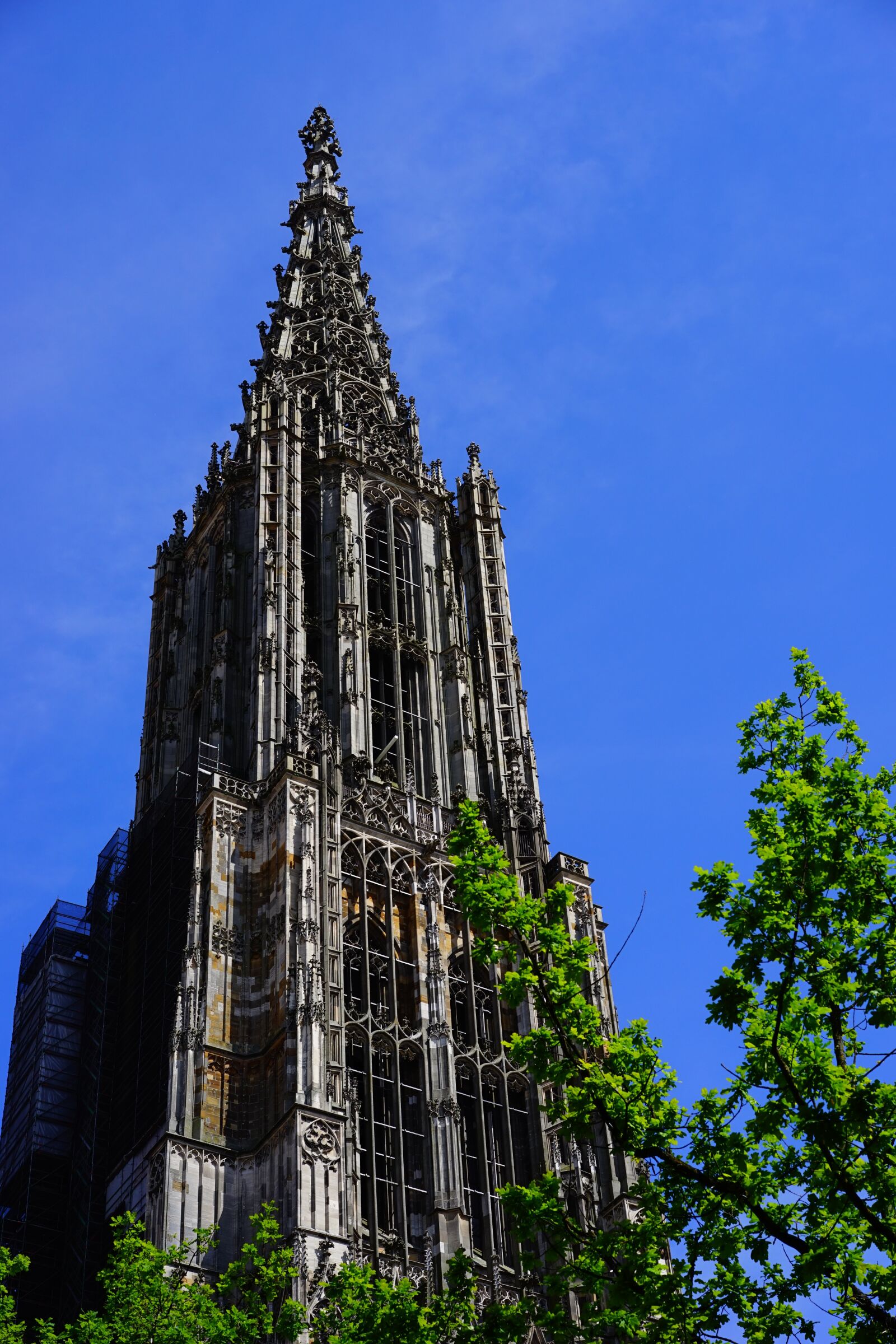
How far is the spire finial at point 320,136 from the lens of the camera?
75500mm

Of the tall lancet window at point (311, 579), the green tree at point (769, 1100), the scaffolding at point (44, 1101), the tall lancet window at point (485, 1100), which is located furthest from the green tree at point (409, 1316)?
the tall lancet window at point (311, 579)

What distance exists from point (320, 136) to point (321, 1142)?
54.3 m

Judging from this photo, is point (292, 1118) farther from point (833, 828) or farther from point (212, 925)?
point (833, 828)

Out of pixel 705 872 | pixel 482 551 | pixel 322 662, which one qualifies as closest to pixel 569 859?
pixel 322 662

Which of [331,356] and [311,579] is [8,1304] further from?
[331,356]

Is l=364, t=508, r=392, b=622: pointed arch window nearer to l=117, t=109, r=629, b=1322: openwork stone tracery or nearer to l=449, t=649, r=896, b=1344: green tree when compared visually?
l=117, t=109, r=629, b=1322: openwork stone tracery

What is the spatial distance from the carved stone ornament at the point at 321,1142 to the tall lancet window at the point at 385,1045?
2.03 metres

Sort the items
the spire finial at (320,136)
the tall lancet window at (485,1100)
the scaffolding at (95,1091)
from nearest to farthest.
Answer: the tall lancet window at (485,1100), the scaffolding at (95,1091), the spire finial at (320,136)

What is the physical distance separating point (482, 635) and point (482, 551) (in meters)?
3.64

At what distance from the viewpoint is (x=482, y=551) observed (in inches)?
2141

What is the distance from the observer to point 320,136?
76.5m

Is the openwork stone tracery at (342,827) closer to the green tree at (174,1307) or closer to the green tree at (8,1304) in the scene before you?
the green tree at (174,1307)

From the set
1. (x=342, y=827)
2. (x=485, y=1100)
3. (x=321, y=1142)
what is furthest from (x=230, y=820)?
(x=321, y=1142)

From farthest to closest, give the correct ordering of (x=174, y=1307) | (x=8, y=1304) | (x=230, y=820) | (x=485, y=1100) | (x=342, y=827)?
1. (x=342, y=827)
2. (x=230, y=820)
3. (x=485, y=1100)
4. (x=8, y=1304)
5. (x=174, y=1307)
